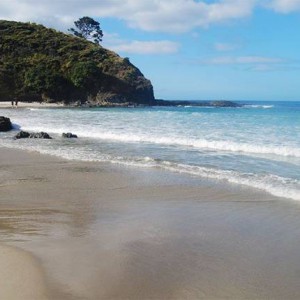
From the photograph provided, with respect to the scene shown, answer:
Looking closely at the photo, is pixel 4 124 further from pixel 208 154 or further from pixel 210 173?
pixel 210 173

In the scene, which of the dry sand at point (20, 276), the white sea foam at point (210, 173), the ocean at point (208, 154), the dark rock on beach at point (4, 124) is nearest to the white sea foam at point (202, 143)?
the ocean at point (208, 154)

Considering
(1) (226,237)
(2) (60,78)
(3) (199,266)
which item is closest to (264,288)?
(3) (199,266)

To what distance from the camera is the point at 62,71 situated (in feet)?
250

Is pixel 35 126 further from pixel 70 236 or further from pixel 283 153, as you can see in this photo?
pixel 70 236

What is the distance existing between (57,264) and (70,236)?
102 centimetres

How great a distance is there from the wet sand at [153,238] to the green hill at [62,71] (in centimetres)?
6618

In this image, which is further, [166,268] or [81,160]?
[81,160]

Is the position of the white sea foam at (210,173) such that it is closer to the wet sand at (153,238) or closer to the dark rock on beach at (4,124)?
the wet sand at (153,238)

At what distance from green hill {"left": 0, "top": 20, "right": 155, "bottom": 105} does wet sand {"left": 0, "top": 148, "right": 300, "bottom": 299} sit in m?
66.2

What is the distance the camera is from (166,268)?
14.8 ft

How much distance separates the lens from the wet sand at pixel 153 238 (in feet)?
13.5

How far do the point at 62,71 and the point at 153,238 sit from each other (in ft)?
242

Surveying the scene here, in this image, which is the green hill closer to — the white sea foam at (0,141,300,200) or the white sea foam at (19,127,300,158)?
the white sea foam at (19,127,300,158)

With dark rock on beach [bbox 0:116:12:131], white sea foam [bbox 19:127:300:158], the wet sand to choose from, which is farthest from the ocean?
dark rock on beach [bbox 0:116:12:131]
